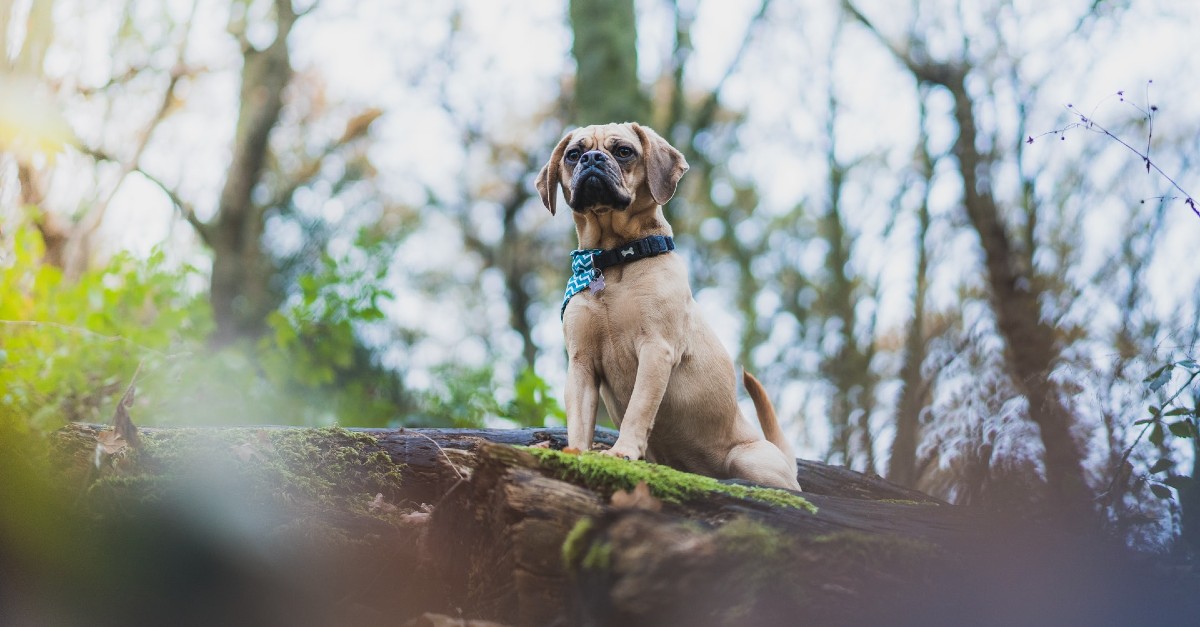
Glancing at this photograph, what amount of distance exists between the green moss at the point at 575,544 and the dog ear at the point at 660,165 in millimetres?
2290

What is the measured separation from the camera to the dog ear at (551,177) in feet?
16.0

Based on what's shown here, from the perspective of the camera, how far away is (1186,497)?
3787 millimetres

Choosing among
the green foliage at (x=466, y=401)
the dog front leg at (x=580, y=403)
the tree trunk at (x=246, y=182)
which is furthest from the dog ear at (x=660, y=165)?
the tree trunk at (x=246, y=182)

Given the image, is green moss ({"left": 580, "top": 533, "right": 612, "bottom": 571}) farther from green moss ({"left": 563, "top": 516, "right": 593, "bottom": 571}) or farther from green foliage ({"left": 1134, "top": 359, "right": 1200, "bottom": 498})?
green foliage ({"left": 1134, "top": 359, "right": 1200, "bottom": 498})

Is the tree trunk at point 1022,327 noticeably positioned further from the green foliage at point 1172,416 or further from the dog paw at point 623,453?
the dog paw at point 623,453

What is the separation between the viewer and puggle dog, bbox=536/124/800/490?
434cm

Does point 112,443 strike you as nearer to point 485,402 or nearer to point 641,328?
point 641,328

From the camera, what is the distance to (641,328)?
433cm

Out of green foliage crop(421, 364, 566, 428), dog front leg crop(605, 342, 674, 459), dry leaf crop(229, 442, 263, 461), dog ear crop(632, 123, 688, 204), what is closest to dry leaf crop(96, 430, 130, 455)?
dry leaf crop(229, 442, 263, 461)

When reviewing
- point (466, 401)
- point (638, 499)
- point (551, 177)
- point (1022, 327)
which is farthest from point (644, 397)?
point (1022, 327)

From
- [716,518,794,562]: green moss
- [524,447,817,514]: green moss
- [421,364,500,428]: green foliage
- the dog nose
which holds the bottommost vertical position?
[716,518,794,562]: green moss

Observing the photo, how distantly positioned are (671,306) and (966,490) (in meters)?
2.39

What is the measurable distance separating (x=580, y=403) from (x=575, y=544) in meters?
1.71

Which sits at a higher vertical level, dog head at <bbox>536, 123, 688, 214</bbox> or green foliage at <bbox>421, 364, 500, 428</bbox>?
dog head at <bbox>536, 123, 688, 214</bbox>
